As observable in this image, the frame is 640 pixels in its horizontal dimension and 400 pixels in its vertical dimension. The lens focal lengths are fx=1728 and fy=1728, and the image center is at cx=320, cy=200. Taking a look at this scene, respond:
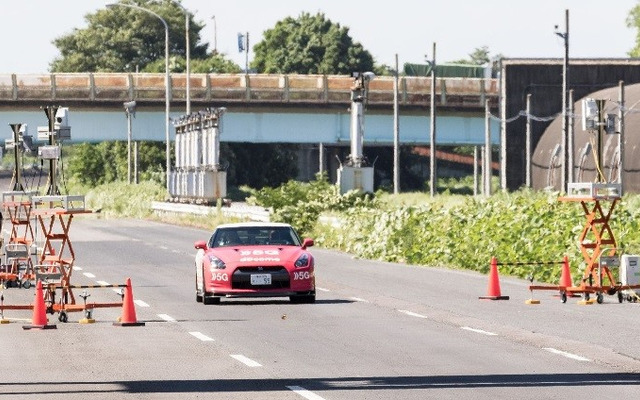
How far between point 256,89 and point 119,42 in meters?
74.5

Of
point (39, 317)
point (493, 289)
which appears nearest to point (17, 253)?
point (39, 317)

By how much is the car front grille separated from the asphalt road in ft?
1.15

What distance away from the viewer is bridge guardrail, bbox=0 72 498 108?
92438 mm

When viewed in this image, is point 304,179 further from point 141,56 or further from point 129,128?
point 129,128

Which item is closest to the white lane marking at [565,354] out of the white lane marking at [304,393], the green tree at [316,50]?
the white lane marking at [304,393]

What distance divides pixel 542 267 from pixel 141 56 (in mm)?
136667

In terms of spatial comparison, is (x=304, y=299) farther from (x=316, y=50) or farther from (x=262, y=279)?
(x=316, y=50)

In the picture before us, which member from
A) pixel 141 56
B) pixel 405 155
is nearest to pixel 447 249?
pixel 405 155

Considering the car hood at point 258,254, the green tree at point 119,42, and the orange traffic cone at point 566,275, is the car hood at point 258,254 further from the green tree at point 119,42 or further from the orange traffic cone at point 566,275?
the green tree at point 119,42

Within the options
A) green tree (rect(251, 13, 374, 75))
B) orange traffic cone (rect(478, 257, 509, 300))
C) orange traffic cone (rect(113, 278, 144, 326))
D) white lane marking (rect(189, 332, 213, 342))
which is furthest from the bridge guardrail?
white lane marking (rect(189, 332, 213, 342))

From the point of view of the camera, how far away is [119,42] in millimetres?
166875

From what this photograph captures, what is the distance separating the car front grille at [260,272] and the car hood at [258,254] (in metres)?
0.09

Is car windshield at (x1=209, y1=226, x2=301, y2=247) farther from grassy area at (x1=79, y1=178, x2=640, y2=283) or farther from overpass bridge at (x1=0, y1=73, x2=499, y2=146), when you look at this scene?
overpass bridge at (x1=0, y1=73, x2=499, y2=146)

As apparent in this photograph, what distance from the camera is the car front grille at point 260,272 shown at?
26109mm
